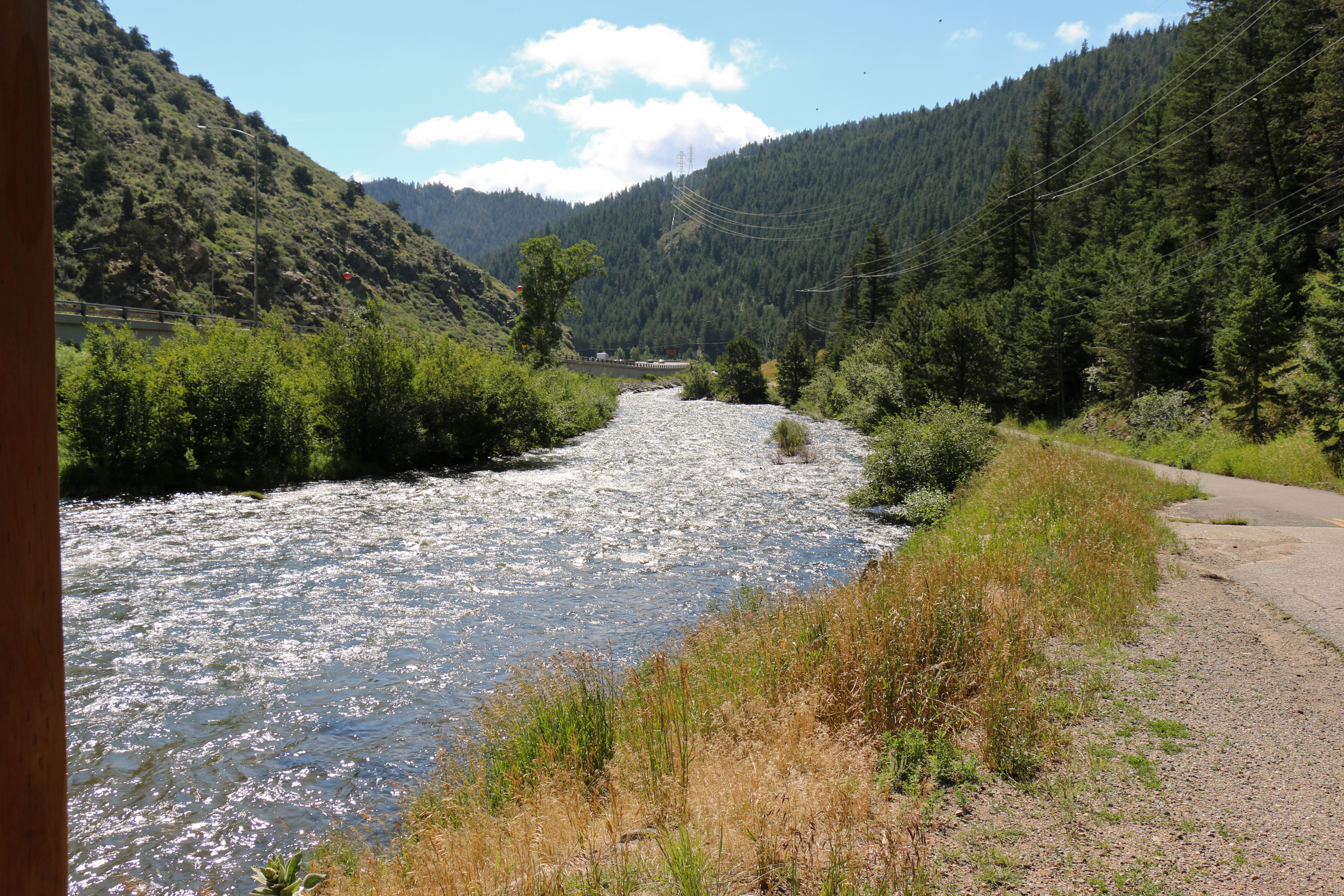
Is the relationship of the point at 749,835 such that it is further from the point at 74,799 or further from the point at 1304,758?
the point at 74,799

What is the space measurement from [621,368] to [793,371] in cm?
5768

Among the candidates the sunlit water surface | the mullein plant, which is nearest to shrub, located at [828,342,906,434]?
the sunlit water surface

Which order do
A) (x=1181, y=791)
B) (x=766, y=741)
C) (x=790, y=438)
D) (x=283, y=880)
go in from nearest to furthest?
1. (x=1181, y=791)
2. (x=283, y=880)
3. (x=766, y=741)
4. (x=790, y=438)

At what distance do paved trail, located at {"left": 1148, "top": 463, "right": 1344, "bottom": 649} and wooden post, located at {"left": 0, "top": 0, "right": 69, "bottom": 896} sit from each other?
11.2 m

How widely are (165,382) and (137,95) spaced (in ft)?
268

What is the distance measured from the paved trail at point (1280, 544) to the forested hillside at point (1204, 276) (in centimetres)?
374

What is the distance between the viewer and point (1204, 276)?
1432 inches

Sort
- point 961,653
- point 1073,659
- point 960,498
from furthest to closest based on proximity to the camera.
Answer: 1. point 960,498
2. point 1073,659
3. point 961,653

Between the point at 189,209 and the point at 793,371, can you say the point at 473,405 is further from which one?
the point at 793,371

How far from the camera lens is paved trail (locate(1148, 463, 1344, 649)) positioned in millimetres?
9602

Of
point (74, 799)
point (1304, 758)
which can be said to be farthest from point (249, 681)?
point (1304, 758)

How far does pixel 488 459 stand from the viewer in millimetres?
36312

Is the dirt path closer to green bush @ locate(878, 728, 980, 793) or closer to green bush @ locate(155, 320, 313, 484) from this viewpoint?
green bush @ locate(878, 728, 980, 793)

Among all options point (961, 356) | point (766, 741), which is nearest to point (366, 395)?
point (766, 741)
